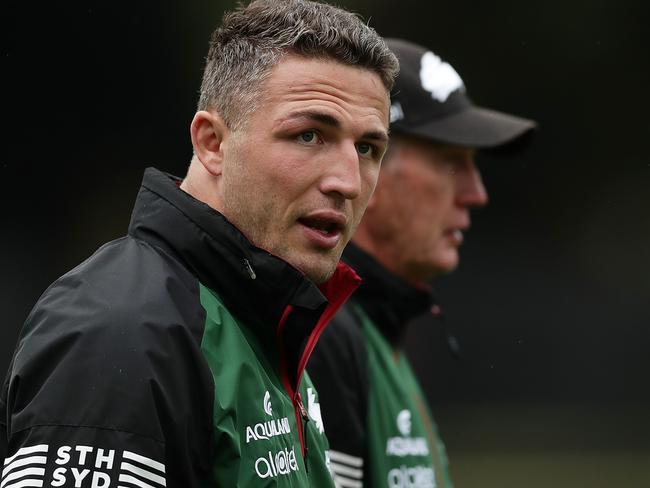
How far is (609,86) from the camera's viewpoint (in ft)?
37.8

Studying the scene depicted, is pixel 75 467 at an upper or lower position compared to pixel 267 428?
lower

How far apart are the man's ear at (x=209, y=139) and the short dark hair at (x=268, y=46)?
0.02 meters

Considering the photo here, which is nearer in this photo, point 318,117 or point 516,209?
point 318,117

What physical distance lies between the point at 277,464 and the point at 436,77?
2439 millimetres

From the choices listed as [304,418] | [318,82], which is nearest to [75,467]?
[304,418]

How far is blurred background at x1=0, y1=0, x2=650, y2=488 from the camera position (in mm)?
9609

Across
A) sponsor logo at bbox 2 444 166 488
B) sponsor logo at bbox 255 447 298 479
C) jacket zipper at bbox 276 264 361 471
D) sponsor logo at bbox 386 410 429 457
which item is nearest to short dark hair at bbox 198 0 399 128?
jacket zipper at bbox 276 264 361 471

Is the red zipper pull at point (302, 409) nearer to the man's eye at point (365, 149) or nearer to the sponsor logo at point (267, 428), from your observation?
the sponsor logo at point (267, 428)

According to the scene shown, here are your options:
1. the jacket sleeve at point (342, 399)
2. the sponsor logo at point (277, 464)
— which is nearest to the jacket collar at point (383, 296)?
the jacket sleeve at point (342, 399)

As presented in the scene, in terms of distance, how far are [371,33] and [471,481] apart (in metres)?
8.50

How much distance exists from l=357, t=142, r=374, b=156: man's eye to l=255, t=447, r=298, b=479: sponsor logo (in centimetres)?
69

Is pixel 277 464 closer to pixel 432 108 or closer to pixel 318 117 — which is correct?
pixel 318 117

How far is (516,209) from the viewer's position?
11375mm

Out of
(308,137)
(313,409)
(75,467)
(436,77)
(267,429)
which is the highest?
(436,77)
